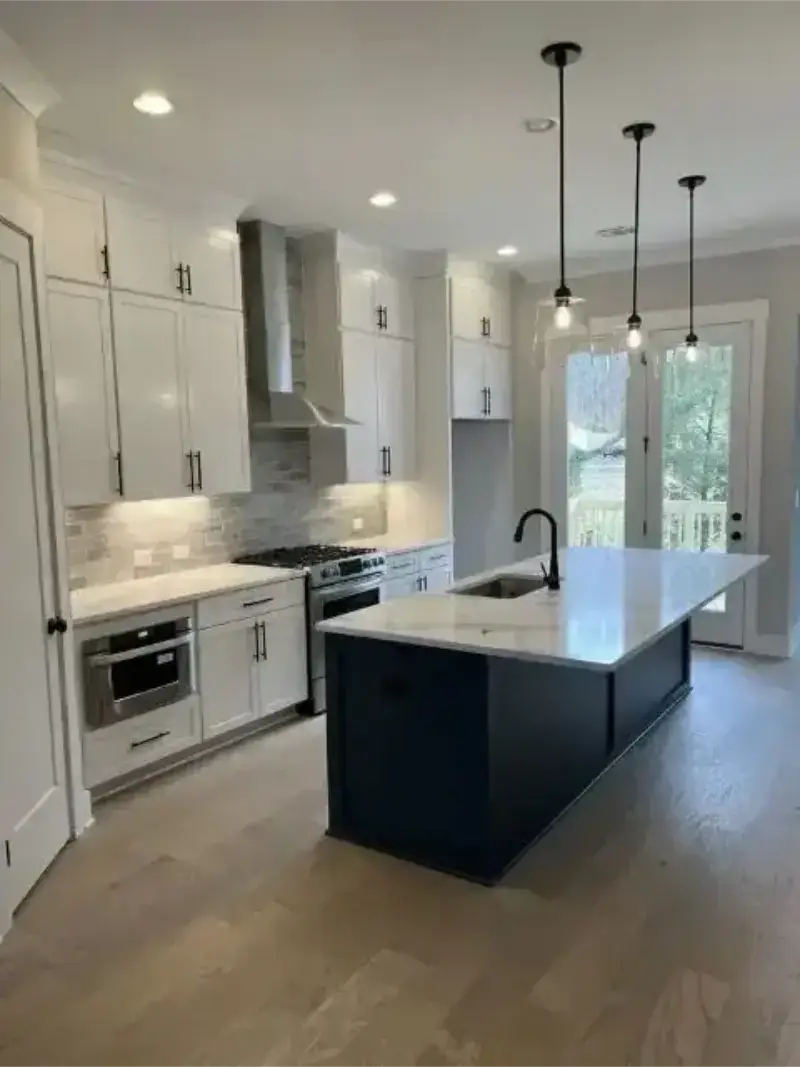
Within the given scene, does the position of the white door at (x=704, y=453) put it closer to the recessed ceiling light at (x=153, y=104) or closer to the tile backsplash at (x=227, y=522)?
the tile backsplash at (x=227, y=522)

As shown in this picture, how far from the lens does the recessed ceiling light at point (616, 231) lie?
5344 mm

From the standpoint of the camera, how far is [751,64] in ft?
9.86

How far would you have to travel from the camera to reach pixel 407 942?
2689mm

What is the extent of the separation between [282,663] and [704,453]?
3459 millimetres

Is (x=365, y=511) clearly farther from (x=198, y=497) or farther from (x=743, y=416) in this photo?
(x=743, y=416)

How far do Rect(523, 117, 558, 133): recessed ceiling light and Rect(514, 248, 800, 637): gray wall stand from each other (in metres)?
2.79

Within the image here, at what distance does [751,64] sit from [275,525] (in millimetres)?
3618

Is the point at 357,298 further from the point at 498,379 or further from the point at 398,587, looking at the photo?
the point at 398,587

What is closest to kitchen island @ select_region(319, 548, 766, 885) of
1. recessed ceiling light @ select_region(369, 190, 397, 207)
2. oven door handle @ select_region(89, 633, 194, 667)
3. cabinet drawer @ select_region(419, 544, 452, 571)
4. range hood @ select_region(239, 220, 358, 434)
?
oven door handle @ select_region(89, 633, 194, 667)

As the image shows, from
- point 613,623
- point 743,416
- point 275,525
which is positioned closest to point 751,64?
point 613,623


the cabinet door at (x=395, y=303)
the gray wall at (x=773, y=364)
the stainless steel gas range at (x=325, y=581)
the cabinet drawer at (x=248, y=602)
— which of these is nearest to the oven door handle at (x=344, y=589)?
the stainless steel gas range at (x=325, y=581)

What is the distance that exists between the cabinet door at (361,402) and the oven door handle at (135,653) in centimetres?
189

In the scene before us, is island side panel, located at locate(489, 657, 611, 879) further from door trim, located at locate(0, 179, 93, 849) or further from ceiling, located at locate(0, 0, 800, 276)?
ceiling, located at locate(0, 0, 800, 276)

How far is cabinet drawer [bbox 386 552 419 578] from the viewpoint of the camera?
17.8 feet
